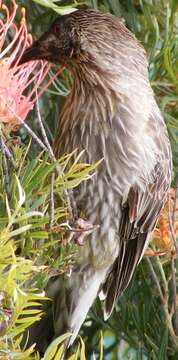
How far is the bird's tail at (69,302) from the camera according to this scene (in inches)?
118

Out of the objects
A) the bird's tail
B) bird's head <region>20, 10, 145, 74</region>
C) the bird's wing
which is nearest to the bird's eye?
bird's head <region>20, 10, 145, 74</region>

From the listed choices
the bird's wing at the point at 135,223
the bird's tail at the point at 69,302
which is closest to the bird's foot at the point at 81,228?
the bird's wing at the point at 135,223

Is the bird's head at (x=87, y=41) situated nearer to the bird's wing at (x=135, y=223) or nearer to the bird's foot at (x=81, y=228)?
the bird's wing at (x=135, y=223)

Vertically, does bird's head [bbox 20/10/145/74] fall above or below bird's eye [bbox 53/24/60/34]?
below

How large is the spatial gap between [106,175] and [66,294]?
458 millimetres

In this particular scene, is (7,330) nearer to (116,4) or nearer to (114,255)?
(114,255)

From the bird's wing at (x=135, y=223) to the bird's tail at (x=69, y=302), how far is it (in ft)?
0.23

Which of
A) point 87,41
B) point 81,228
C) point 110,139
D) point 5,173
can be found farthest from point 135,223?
point 5,173

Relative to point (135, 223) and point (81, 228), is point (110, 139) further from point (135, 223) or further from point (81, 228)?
point (81, 228)

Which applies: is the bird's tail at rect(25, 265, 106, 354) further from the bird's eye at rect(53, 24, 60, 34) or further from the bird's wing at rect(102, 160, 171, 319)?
the bird's eye at rect(53, 24, 60, 34)

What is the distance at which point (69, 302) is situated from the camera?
3.08 meters

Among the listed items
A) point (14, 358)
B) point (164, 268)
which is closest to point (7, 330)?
point (14, 358)

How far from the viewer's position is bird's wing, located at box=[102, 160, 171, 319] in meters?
2.87

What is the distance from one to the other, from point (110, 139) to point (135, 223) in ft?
0.89
